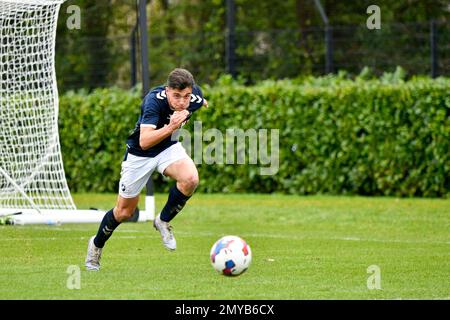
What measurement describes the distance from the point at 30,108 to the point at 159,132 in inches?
240

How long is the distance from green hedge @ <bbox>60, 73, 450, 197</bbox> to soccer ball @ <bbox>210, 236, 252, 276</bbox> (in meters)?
9.16

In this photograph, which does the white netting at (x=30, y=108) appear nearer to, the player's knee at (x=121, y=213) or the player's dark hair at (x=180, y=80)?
the player's knee at (x=121, y=213)

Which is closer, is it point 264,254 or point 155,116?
point 155,116

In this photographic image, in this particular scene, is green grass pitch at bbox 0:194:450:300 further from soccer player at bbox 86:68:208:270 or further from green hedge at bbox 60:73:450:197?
green hedge at bbox 60:73:450:197

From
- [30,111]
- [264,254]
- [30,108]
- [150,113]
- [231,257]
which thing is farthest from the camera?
[30,111]

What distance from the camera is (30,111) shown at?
15.4m

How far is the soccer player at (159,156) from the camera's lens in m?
9.77

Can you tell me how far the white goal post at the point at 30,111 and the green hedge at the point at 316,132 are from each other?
490 cm

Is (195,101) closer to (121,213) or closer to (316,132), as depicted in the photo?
(121,213)

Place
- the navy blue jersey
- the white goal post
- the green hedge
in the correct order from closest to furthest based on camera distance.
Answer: the navy blue jersey → the white goal post → the green hedge

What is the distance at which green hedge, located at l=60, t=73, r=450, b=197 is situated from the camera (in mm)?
17781

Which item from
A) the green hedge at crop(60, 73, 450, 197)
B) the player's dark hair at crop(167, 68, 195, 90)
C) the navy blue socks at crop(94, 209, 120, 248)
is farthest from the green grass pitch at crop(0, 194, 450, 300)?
the player's dark hair at crop(167, 68, 195, 90)

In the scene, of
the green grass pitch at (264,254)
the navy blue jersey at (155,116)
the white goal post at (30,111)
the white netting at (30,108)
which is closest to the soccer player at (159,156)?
the navy blue jersey at (155,116)

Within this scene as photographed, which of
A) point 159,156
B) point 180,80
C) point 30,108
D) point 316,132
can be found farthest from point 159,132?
point 316,132
